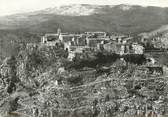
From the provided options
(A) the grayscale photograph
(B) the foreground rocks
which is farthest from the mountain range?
(B) the foreground rocks

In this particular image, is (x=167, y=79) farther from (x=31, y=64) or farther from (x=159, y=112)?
(x=31, y=64)

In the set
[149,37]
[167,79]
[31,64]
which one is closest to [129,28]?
[149,37]

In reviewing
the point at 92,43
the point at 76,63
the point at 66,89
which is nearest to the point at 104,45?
the point at 92,43

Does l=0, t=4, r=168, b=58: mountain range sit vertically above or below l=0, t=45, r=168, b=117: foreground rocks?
above

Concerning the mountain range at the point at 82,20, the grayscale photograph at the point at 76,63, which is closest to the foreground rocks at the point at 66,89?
the grayscale photograph at the point at 76,63

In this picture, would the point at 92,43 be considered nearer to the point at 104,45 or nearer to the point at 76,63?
the point at 104,45

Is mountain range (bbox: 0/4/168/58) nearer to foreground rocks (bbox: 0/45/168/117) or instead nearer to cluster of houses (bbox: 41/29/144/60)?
cluster of houses (bbox: 41/29/144/60)

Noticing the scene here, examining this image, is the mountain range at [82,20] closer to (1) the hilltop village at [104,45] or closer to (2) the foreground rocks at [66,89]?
(1) the hilltop village at [104,45]
